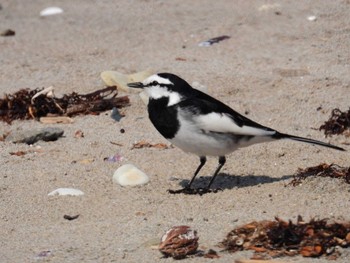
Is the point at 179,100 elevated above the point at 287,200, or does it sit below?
above

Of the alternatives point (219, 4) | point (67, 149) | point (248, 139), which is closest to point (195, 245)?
point (248, 139)

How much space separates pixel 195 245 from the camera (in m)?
5.48

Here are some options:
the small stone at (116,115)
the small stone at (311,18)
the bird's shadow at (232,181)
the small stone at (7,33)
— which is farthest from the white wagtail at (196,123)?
the small stone at (7,33)

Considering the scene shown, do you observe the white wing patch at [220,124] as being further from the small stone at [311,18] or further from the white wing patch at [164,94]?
the small stone at [311,18]

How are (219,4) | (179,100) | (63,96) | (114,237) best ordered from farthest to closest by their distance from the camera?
(219,4) → (63,96) → (179,100) → (114,237)

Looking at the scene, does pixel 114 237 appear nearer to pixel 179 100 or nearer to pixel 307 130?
pixel 179 100

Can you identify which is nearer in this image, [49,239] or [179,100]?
[49,239]

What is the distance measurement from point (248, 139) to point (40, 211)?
152 cm

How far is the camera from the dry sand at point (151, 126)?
6.07 m

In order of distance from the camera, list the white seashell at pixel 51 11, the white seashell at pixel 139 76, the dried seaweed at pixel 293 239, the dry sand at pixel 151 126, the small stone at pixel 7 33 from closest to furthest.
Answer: the dried seaweed at pixel 293 239, the dry sand at pixel 151 126, the white seashell at pixel 139 76, the small stone at pixel 7 33, the white seashell at pixel 51 11

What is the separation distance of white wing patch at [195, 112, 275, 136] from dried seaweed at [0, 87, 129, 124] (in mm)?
2020

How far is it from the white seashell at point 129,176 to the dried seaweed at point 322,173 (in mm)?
1041

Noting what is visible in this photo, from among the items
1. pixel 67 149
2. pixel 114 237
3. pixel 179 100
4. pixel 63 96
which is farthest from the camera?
pixel 63 96

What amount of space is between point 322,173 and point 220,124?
2.52 feet
